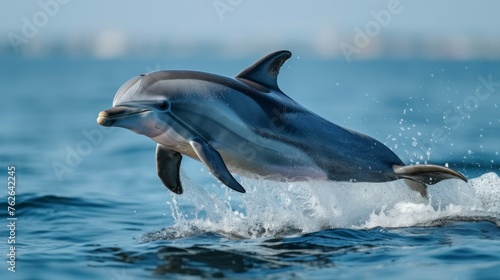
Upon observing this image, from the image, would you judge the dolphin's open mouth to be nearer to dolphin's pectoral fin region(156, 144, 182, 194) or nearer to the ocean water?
dolphin's pectoral fin region(156, 144, 182, 194)

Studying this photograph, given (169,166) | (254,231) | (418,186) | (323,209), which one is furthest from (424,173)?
(169,166)

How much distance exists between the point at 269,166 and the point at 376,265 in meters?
1.63

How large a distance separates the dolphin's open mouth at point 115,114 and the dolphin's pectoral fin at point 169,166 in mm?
698

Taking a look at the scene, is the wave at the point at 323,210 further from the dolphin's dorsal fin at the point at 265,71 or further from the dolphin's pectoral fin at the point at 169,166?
the dolphin's dorsal fin at the point at 265,71

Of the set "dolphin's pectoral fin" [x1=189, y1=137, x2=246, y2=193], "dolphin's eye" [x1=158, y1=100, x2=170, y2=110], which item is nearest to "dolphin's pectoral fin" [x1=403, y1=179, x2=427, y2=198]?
"dolphin's pectoral fin" [x1=189, y1=137, x2=246, y2=193]

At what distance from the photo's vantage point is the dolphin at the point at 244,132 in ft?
28.6

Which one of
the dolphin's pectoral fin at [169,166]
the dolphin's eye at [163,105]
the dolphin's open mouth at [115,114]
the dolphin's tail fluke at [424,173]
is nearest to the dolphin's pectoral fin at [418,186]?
the dolphin's tail fluke at [424,173]

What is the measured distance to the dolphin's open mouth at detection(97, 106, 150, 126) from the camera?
8.40 metres

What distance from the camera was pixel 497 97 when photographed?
48.0 meters

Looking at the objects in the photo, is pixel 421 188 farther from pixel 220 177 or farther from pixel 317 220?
pixel 220 177

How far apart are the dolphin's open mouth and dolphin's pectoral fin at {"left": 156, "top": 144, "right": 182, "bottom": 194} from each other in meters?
0.70

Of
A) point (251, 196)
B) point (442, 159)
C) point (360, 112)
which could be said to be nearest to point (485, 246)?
point (251, 196)

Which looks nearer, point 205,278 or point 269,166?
point 205,278

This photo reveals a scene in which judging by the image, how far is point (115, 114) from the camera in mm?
8477
